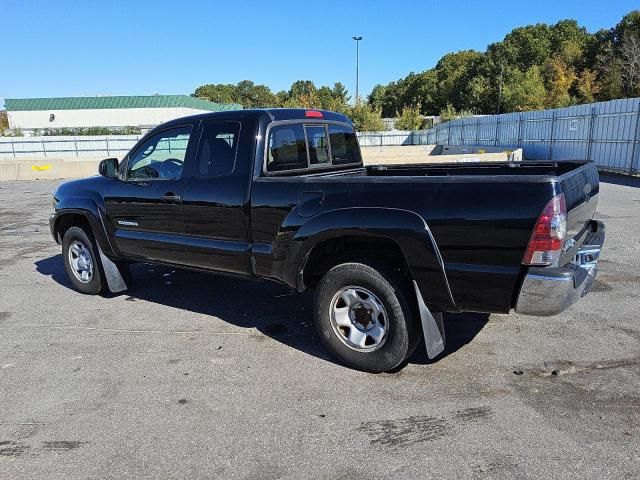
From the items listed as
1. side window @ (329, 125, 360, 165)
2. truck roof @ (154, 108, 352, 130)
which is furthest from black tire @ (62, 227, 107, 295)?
side window @ (329, 125, 360, 165)

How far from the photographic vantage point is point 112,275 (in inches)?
237

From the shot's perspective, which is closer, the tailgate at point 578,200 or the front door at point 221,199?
the tailgate at point 578,200

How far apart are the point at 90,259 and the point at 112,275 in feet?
1.11

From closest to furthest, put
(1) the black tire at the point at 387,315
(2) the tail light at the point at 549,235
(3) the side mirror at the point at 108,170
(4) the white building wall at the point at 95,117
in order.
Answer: (2) the tail light at the point at 549,235 → (1) the black tire at the point at 387,315 → (3) the side mirror at the point at 108,170 → (4) the white building wall at the point at 95,117

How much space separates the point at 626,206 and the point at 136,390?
11460 millimetres

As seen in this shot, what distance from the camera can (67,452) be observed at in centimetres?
310

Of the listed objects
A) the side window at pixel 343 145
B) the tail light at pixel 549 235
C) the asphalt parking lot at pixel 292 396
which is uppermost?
the side window at pixel 343 145

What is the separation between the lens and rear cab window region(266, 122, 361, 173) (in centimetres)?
461

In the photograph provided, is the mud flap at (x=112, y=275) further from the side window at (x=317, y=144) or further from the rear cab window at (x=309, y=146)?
the side window at (x=317, y=144)

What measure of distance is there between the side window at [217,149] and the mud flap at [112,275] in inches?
74.5

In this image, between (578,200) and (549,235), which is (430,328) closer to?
(549,235)

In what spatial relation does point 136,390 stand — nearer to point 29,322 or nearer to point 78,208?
point 29,322

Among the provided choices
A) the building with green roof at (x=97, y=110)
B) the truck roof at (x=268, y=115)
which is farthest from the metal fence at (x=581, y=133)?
the building with green roof at (x=97, y=110)

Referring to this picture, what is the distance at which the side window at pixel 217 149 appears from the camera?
15.1 feet
